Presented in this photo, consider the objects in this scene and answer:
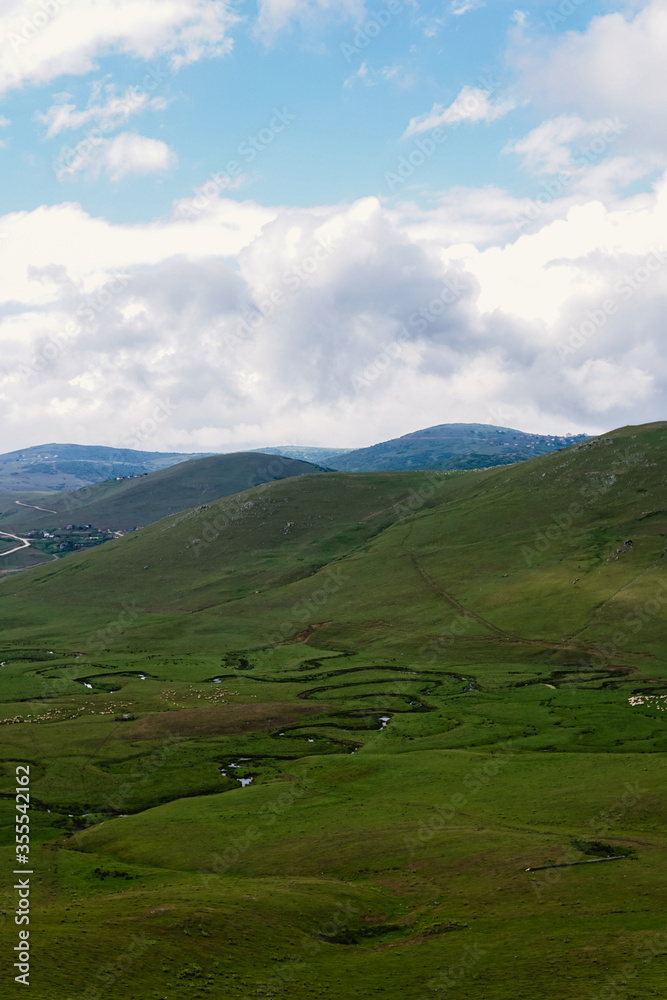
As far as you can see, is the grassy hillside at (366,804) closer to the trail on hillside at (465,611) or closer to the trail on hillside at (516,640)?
the trail on hillside at (516,640)

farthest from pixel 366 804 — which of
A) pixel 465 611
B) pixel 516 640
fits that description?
pixel 465 611

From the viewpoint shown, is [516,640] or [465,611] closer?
[516,640]

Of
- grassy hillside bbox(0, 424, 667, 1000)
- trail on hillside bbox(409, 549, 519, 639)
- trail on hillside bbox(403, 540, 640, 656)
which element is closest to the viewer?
grassy hillside bbox(0, 424, 667, 1000)

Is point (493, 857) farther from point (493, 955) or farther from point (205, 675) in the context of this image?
point (205, 675)

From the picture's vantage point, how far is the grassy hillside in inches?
1948

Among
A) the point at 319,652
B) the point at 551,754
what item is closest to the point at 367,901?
the point at 551,754

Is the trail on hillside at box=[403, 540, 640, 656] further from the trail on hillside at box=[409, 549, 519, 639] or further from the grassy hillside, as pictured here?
the grassy hillside

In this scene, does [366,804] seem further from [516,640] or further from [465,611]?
[465,611]

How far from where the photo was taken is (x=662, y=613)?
14825cm

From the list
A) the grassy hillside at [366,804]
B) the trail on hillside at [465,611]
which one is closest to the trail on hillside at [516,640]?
the trail on hillside at [465,611]

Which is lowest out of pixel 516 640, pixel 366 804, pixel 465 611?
pixel 366 804

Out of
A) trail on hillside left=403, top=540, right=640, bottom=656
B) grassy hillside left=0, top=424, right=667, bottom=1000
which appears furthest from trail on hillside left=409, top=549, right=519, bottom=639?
grassy hillside left=0, top=424, right=667, bottom=1000

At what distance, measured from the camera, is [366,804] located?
8181 cm

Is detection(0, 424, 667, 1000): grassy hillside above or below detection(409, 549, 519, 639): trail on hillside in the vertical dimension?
below
